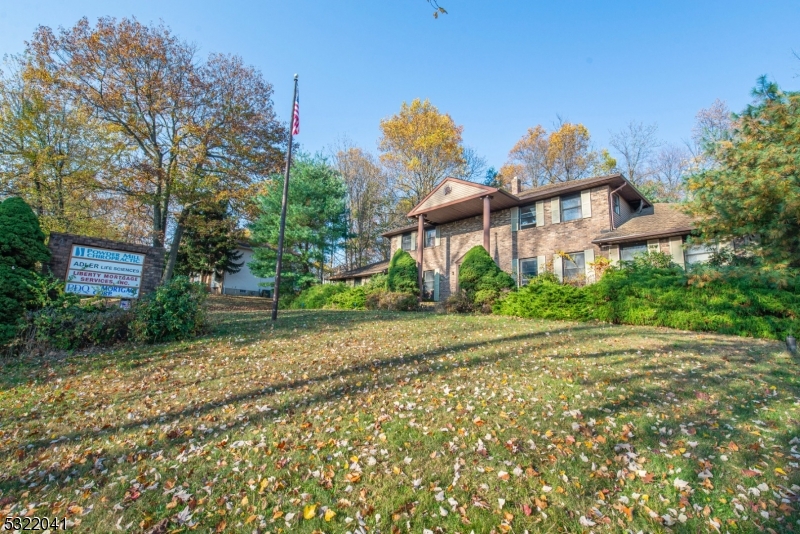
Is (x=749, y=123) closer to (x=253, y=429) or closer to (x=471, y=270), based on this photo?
(x=471, y=270)

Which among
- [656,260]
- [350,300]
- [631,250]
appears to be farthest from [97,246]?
[631,250]

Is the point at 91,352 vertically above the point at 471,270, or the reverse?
the point at 471,270

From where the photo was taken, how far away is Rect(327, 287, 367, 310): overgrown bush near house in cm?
1762

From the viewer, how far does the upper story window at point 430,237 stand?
70.6ft

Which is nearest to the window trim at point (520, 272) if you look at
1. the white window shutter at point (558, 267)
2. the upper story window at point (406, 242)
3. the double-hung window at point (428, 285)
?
the white window shutter at point (558, 267)

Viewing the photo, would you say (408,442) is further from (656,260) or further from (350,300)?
(350,300)

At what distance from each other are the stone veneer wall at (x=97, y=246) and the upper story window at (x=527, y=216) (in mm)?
15218

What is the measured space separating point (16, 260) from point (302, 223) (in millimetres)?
17052

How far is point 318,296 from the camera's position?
20.2 meters

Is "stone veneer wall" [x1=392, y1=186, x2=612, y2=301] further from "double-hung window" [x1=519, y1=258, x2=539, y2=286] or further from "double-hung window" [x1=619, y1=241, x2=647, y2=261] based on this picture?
"double-hung window" [x1=619, y1=241, x2=647, y2=261]

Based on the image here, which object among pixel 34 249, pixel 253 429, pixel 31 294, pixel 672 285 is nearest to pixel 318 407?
pixel 253 429

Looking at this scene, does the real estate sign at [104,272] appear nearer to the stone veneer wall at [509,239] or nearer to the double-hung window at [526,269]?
the stone veneer wall at [509,239]

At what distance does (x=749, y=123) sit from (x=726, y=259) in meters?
4.12

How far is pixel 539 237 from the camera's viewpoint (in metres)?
16.8
